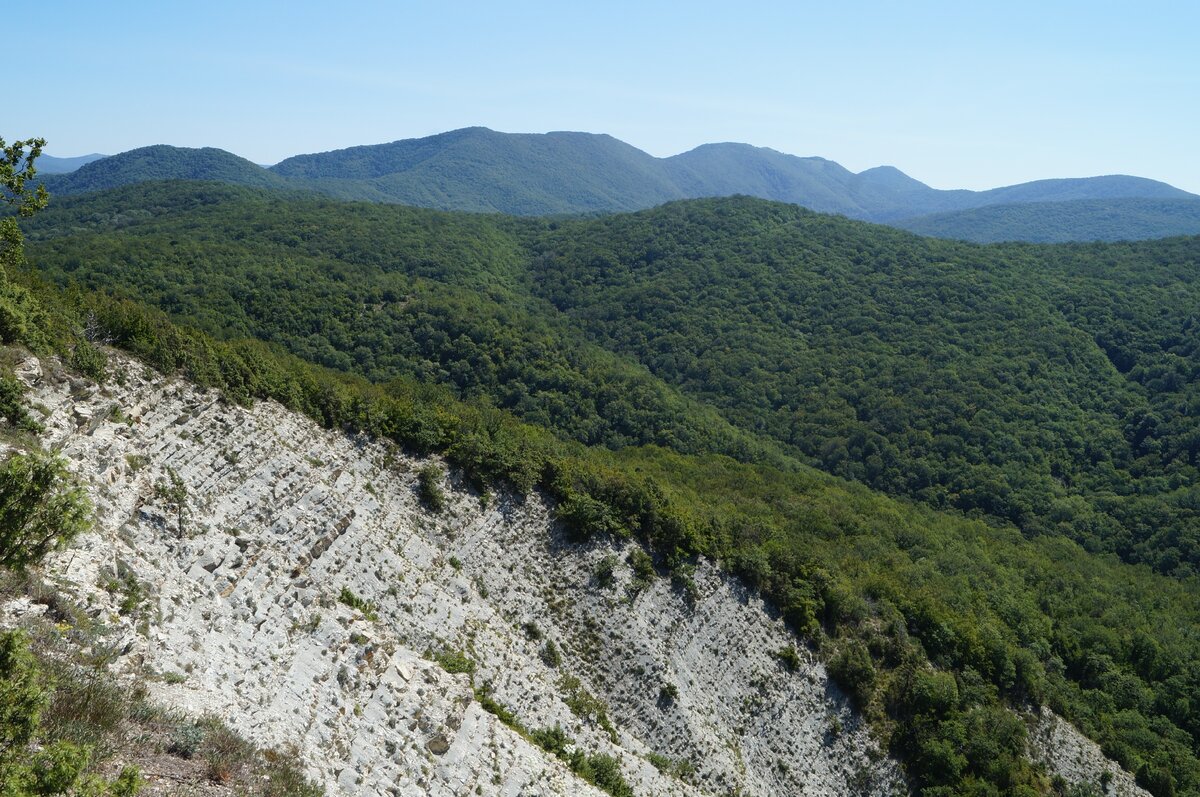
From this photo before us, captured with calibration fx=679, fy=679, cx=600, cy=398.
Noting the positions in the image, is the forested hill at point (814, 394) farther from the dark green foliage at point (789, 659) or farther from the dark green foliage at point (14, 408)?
the dark green foliage at point (14, 408)

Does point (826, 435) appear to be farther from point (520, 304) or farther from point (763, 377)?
point (520, 304)

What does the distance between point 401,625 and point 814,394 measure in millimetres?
81942

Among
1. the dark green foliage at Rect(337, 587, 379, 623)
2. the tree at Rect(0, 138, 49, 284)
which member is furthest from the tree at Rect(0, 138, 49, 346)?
the dark green foliage at Rect(337, 587, 379, 623)

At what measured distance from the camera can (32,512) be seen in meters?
11.2

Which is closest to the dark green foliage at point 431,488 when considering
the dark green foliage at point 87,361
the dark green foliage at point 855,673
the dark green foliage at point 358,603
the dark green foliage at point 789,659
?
the dark green foliage at point 358,603

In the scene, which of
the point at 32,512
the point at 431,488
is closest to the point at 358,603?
the point at 431,488

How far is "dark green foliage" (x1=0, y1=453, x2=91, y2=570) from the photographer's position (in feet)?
35.8

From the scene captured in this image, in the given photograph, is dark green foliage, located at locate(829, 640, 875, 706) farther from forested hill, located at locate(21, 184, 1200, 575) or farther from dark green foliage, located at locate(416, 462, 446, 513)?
forested hill, located at locate(21, 184, 1200, 575)

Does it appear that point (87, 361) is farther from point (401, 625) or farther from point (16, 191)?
point (401, 625)

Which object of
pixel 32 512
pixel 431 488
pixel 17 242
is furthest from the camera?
pixel 431 488

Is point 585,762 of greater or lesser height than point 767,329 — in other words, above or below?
above

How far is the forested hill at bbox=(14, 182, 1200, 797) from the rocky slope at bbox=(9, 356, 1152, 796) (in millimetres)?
2027

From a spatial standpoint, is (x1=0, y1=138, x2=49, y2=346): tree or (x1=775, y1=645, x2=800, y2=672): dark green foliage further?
Result: (x1=775, y1=645, x2=800, y2=672): dark green foliage

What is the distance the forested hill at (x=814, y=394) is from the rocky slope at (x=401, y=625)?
203cm
